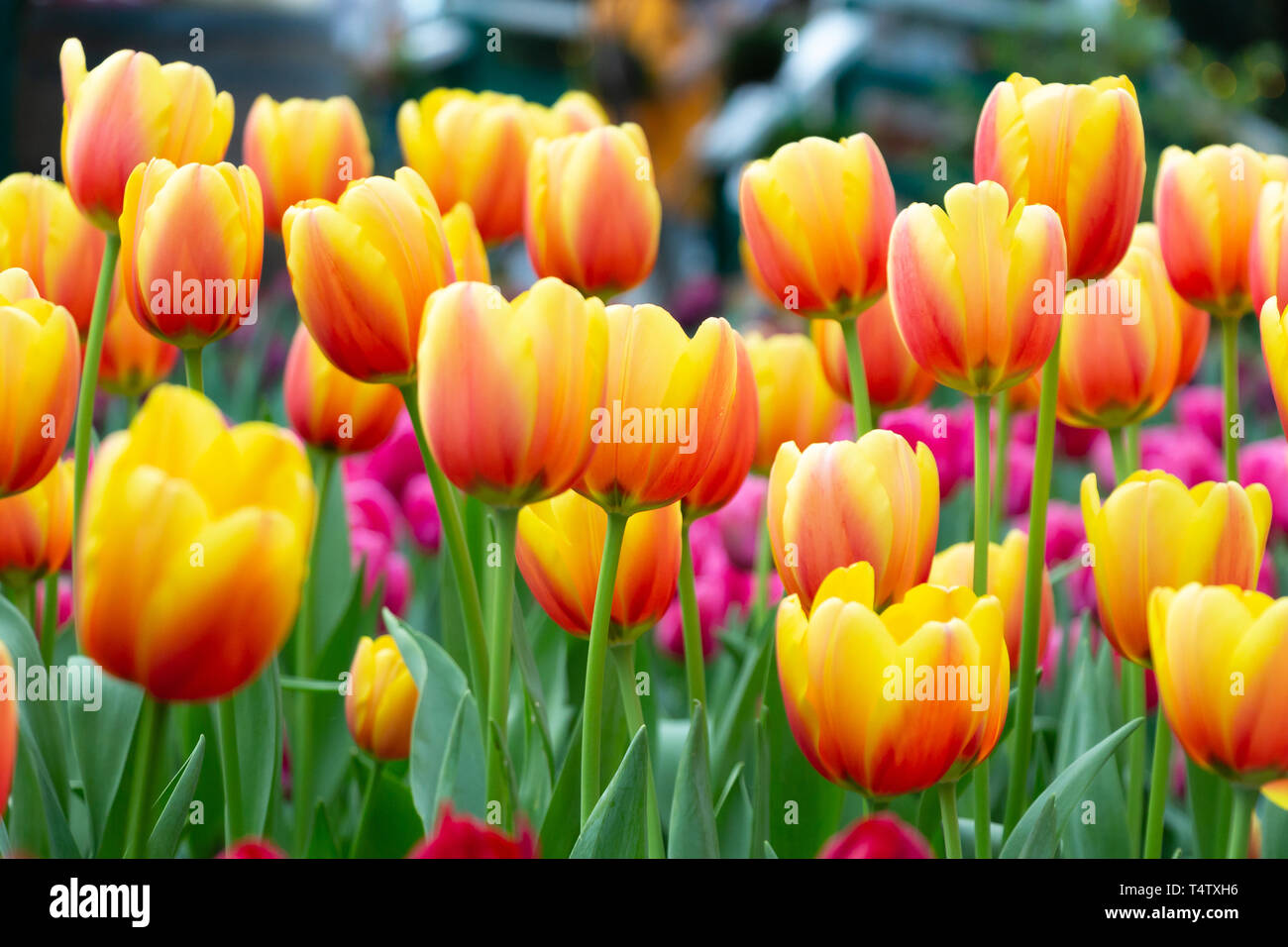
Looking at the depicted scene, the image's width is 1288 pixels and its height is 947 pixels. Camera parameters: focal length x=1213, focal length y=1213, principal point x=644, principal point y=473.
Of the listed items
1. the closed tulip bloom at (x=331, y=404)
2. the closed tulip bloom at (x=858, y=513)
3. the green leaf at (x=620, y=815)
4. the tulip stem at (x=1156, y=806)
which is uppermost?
the closed tulip bloom at (x=331, y=404)

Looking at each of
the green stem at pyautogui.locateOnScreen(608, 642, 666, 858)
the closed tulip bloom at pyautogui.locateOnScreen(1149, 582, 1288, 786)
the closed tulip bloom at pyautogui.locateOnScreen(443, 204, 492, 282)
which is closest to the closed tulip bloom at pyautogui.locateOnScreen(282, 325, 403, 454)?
the closed tulip bloom at pyautogui.locateOnScreen(443, 204, 492, 282)

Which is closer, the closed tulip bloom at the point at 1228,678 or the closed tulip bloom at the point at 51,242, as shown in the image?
the closed tulip bloom at the point at 1228,678

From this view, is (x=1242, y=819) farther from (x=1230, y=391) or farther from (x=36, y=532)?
(x=36, y=532)

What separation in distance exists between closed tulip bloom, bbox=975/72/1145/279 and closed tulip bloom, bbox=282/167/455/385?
269mm

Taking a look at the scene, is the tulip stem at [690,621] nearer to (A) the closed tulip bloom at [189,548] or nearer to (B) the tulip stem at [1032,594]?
(B) the tulip stem at [1032,594]

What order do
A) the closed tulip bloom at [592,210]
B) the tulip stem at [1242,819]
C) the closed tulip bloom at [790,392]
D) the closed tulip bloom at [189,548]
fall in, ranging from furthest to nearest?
the closed tulip bloom at [790,392], the closed tulip bloom at [592,210], the tulip stem at [1242,819], the closed tulip bloom at [189,548]

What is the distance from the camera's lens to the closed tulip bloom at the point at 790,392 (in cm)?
82

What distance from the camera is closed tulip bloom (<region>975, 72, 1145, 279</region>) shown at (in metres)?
0.54

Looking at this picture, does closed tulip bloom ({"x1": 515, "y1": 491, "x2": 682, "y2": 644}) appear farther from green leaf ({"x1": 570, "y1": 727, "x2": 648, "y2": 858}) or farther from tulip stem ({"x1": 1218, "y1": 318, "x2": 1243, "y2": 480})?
tulip stem ({"x1": 1218, "y1": 318, "x2": 1243, "y2": 480})

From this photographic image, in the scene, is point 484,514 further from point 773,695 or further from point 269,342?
point 269,342

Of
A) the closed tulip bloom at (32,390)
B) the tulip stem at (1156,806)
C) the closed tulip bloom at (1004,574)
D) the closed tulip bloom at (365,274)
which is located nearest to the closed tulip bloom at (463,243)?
the closed tulip bloom at (365,274)

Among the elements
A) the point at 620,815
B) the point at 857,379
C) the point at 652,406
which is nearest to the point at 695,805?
the point at 620,815

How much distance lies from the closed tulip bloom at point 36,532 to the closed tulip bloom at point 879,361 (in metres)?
0.44
